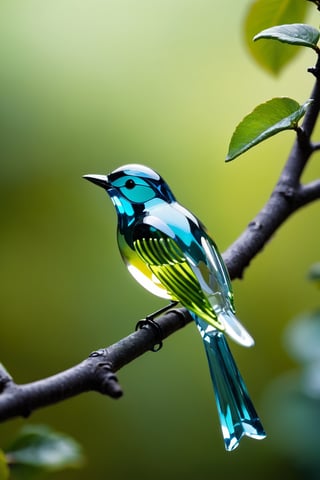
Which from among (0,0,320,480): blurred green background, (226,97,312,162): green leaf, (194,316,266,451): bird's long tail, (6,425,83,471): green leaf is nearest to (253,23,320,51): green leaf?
(226,97,312,162): green leaf

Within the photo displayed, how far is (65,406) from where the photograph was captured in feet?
3.89

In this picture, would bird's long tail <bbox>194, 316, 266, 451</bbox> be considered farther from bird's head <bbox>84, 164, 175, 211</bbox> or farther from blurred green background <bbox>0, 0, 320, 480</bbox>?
blurred green background <bbox>0, 0, 320, 480</bbox>

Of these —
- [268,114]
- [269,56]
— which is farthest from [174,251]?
[269,56]

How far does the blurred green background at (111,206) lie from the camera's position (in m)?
1.18

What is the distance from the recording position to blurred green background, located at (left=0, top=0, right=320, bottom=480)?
1.18 meters

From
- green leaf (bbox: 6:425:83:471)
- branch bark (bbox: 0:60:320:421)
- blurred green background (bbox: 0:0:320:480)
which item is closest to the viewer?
branch bark (bbox: 0:60:320:421)

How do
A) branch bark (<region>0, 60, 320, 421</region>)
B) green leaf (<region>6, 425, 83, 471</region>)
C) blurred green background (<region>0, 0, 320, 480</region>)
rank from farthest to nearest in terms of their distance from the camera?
blurred green background (<region>0, 0, 320, 480</region>)
green leaf (<region>6, 425, 83, 471</region>)
branch bark (<region>0, 60, 320, 421</region>)

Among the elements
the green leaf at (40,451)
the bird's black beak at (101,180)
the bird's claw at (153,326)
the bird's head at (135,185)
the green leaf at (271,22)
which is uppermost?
the green leaf at (271,22)

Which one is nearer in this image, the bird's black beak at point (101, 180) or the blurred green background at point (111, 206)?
the bird's black beak at point (101, 180)

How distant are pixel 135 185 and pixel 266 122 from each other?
0.27 feet

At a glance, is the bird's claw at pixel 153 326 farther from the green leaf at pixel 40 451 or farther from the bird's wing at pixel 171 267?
the green leaf at pixel 40 451

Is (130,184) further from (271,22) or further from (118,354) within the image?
(271,22)

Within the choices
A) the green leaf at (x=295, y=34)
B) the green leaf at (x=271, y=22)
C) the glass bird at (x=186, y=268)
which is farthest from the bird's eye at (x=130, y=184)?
the green leaf at (x=271, y=22)

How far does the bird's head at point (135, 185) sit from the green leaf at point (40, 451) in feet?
0.61
